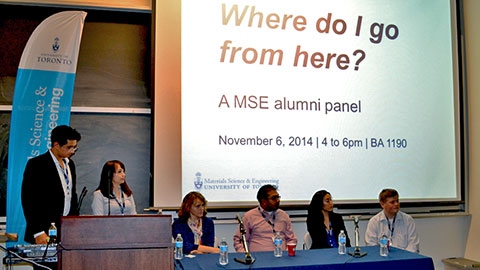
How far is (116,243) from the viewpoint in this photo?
225 cm

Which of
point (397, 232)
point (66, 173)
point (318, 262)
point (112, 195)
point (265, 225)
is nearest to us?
point (318, 262)

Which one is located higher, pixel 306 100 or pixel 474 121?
pixel 306 100

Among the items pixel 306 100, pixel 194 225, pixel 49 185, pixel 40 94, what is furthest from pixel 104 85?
pixel 306 100

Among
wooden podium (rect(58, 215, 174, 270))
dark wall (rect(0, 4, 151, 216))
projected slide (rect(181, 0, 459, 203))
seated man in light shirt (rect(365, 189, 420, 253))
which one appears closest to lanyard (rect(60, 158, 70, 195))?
dark wall (rect(0, 4, 151, 216))

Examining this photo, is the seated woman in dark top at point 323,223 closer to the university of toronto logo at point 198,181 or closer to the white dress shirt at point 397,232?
the white dress shirt at point 397,232

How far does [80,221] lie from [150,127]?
266 cm

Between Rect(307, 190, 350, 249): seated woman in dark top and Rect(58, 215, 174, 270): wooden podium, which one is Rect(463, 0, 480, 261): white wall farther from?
Rect(58, 215, 174, 270): wooden podium

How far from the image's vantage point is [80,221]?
7.41 ft

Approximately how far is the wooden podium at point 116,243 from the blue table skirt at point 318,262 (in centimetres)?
83

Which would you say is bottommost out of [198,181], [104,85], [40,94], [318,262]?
[318,262]

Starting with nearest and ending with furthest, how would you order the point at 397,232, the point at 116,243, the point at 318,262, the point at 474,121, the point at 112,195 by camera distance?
the point at 116,243, the point at 318,262, the point at 112,195, the point at 397,232, the point at 474,121

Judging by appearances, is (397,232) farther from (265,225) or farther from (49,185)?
(49,185)

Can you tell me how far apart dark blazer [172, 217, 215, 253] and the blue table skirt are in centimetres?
40

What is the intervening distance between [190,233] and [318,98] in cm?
212
